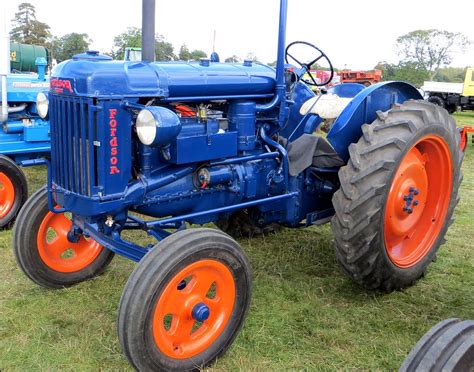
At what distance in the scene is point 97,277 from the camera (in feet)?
11.9

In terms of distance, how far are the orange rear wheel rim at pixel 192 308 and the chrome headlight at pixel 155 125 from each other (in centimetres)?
65

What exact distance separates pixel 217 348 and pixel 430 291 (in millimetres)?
1752

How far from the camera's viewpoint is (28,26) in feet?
133

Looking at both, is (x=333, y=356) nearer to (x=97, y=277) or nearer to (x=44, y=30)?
(x=97, y=277)

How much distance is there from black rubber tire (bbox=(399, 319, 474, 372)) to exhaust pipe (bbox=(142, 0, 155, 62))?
216 cm

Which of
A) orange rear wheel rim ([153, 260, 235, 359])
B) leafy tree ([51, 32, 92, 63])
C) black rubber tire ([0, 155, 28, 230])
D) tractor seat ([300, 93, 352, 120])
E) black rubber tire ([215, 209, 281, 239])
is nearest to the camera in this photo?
orange rear wheel rim ([153, 260, 235, 359])

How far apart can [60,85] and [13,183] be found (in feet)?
8.16

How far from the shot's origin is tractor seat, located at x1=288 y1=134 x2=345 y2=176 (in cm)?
333

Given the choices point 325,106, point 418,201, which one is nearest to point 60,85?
point 325,106

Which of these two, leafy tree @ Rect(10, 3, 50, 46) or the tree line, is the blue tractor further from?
leafy tree @ Rect(10, 3, 50, 46)

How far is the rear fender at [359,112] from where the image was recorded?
3.29 metres

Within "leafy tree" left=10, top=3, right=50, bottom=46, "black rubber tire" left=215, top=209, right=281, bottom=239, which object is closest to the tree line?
"leafy tree" left=10, top=3, right=50, bottom=46

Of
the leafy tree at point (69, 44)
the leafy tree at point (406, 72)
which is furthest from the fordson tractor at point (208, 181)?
the leafy tree at point (69, 44)

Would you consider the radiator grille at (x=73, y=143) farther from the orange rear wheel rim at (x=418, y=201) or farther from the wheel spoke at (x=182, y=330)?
the orange rear wheel rim at (x=418, y=201)
